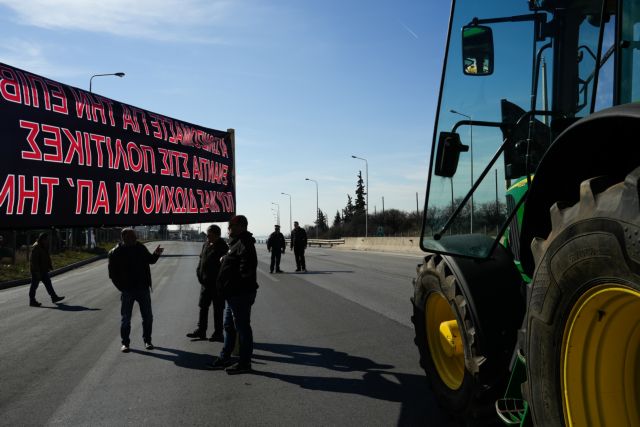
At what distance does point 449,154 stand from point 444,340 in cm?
162

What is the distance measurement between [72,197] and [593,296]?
4.14 metres

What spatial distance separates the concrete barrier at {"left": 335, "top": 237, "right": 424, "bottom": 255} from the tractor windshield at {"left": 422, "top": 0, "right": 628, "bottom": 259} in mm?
25793

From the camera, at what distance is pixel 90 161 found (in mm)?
4742

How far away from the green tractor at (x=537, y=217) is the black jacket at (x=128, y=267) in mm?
4865

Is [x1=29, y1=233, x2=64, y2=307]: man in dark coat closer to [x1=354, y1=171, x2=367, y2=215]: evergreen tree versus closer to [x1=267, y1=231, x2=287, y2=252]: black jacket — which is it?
[x1=267, y1=231, x2=287, y2=252]: black jacket

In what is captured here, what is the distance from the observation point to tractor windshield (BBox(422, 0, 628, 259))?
291cm

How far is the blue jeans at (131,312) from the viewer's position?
297 inches

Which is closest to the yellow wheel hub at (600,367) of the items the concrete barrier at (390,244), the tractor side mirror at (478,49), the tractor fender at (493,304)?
the tractor fender at (493,304)

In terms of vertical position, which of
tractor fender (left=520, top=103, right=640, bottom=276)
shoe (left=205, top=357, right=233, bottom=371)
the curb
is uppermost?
tractor fender (left=520, top=103, right=640, bottom=276)

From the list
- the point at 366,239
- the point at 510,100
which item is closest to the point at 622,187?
the point at 510,100

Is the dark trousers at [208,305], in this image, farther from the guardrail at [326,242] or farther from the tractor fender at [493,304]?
the guardrail at [326,242]

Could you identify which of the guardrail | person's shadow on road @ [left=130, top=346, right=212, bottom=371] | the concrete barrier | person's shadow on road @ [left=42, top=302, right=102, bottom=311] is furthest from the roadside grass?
the guardrail

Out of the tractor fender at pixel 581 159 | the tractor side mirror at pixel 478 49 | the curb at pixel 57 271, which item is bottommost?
the curb at pixel 57 271

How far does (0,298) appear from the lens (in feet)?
49.5
